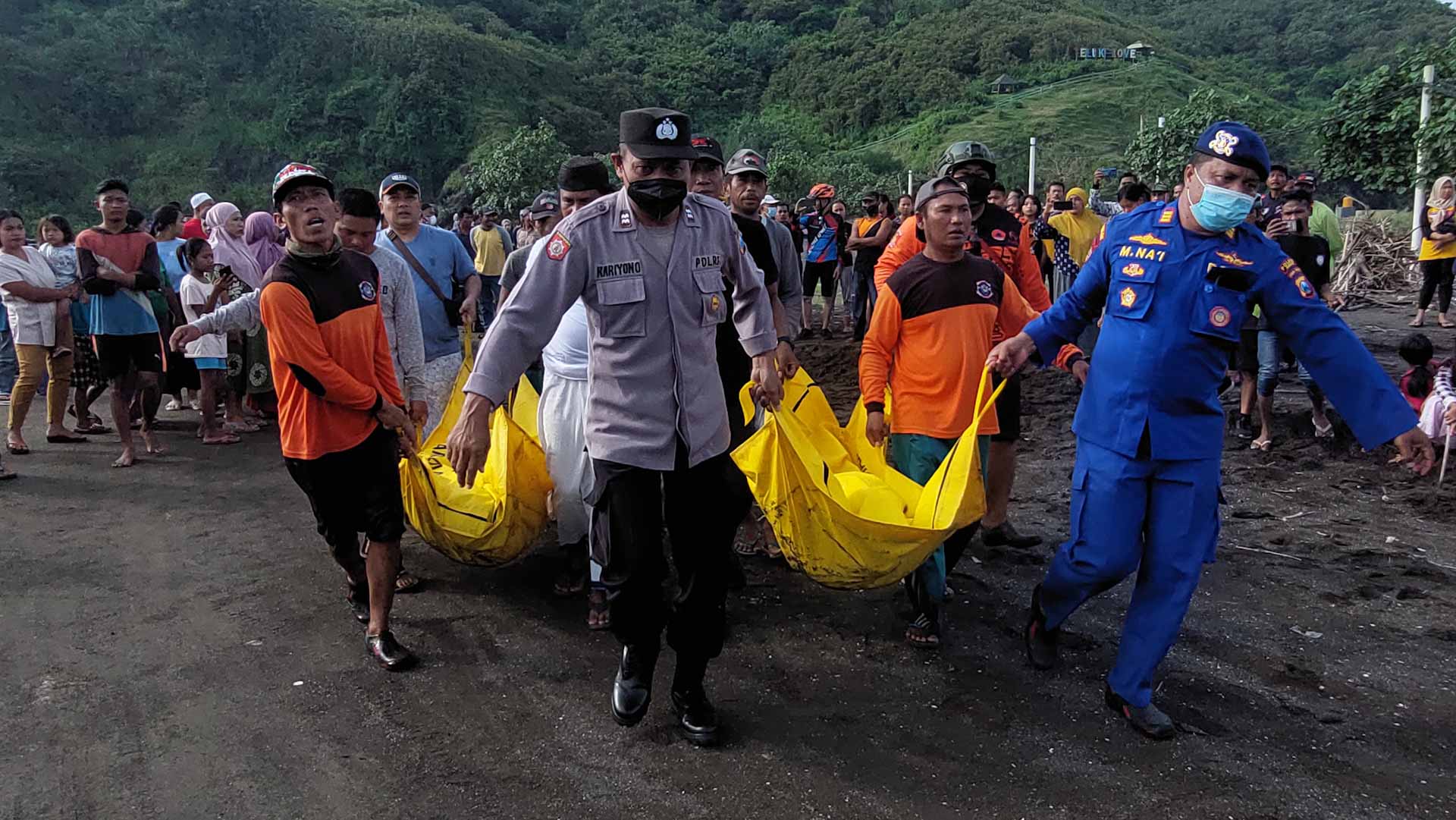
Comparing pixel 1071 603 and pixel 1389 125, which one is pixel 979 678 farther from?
pixel 1389 125

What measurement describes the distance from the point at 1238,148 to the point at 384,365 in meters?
3.23

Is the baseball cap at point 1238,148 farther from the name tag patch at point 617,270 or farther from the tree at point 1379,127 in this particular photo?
the tree at point 1379,127

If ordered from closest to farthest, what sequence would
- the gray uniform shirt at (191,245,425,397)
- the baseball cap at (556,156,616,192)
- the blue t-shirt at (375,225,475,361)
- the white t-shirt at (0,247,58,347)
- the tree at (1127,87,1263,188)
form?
the gray uniform shirt at (191,245,425,397) → the baseball cap at (556,156,616,192) → the blue t-shirt at (375,225,475,361) → the white t-shirt at (0,247,58,347) → the tree at (1127,87,1263,188)

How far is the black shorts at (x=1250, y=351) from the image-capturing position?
707 cm

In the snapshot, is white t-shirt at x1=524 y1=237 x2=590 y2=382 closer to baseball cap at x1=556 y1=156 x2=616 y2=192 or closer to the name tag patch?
baseball cap at x1=556 y1=156 x2=616 y2=192

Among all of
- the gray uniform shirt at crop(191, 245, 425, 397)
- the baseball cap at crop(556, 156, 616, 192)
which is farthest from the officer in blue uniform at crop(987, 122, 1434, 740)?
the gray uniform shirt at crop(191, 245, 425, 397)

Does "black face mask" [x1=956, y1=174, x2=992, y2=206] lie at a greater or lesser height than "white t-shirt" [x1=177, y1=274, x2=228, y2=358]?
greater

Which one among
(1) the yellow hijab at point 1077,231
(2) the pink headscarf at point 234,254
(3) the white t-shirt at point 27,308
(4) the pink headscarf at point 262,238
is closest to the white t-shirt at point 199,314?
(2) the pink headscarf at point 234,254

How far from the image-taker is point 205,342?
7.87 meters

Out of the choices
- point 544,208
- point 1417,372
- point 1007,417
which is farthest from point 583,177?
point 1417,372

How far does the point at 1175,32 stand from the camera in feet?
307

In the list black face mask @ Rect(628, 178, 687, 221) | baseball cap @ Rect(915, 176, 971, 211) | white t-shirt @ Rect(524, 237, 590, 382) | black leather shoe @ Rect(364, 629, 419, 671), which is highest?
baseball cap @ Rect(915, 176, 971, 211)

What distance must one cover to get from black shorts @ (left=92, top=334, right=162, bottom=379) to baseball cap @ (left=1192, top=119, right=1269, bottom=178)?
714 centimetres

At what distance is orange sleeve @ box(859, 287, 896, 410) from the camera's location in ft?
14.0
